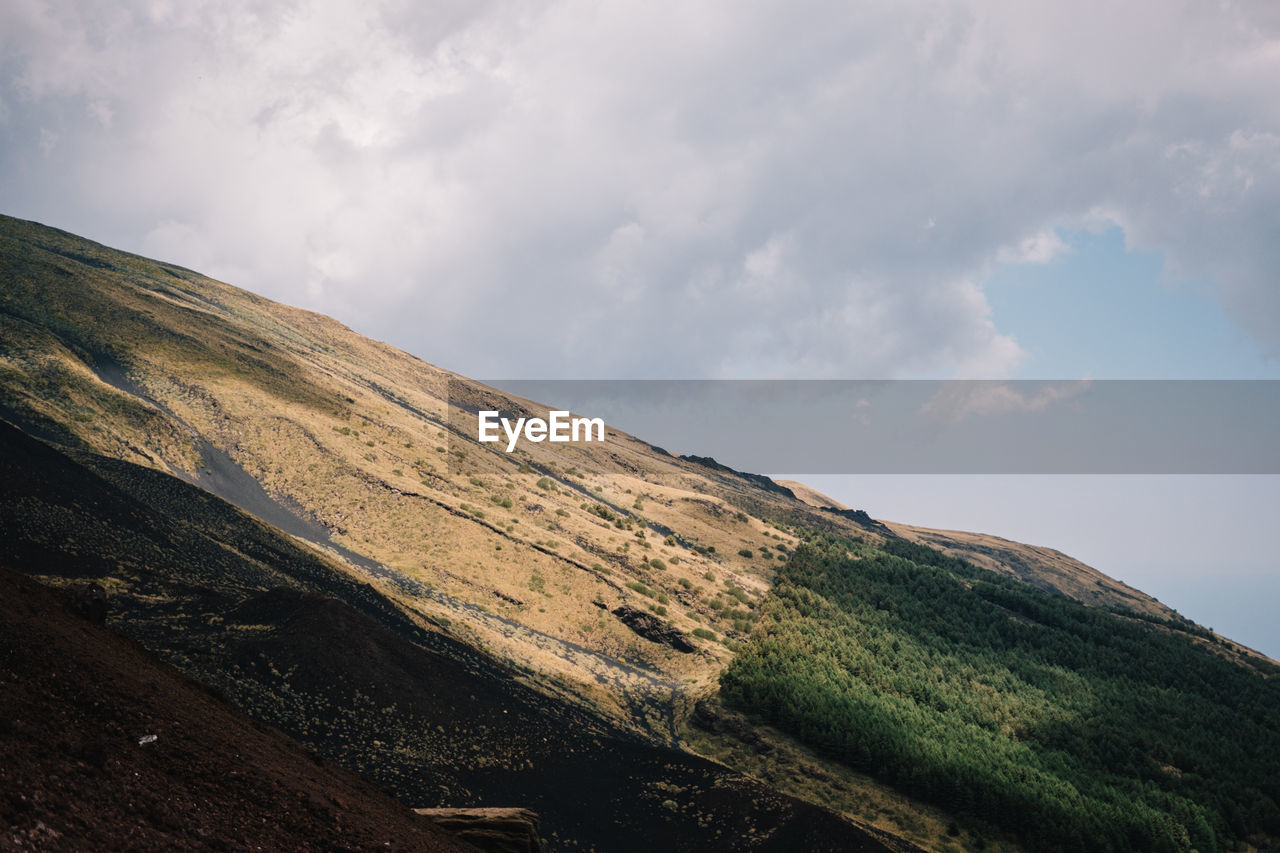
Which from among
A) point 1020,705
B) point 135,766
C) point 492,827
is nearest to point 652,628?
point 1020,705

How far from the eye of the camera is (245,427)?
5212cm

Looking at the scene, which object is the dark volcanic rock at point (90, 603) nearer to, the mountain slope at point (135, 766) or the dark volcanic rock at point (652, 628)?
the mountain slope at point (135, 766)

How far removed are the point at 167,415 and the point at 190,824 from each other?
4749 centimetres

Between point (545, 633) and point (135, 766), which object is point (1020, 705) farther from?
point (135, 766)

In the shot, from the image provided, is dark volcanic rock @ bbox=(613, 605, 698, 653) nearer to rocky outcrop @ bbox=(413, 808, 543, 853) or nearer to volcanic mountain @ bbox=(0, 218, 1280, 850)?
volcanic mountain @ bbox=(0, 218, 1280, 850)

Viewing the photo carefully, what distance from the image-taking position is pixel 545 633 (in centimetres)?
4512

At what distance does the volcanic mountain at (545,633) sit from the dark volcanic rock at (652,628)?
0.95ft

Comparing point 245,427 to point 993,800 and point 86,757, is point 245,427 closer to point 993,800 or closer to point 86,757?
point 86,757

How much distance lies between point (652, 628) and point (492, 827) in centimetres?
3374

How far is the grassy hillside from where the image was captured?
3450 cm

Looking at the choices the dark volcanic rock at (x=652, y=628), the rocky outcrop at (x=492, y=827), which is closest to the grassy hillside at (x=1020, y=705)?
the dark volcanic rock at (x=652, y=628)

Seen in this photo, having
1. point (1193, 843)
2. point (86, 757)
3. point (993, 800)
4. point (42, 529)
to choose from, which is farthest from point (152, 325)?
point (1193, 843)

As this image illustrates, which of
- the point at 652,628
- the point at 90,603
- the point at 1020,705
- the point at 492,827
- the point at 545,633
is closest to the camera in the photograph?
the point at 90,603

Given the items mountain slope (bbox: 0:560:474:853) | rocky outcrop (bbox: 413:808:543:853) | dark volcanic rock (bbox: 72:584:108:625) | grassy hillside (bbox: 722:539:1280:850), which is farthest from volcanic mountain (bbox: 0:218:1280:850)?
dark volcanic rock (bbox: 72:584:108:625)
